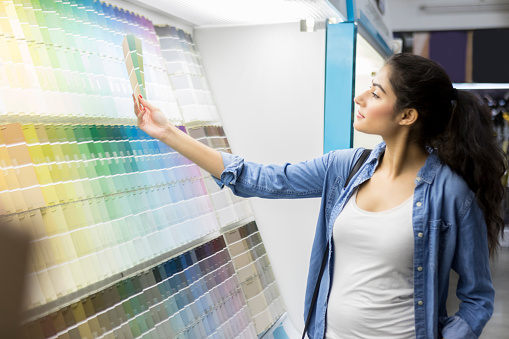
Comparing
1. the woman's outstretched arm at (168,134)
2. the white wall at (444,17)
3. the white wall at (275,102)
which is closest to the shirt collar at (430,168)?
the woman's outstretched arm at (168,134)

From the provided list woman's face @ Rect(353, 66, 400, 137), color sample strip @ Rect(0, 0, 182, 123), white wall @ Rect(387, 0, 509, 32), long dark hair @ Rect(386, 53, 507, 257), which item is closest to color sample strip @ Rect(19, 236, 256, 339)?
color sample strip @ Rect(0, 0, 182, 123)

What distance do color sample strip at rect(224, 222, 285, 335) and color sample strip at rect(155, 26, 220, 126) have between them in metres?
0.64

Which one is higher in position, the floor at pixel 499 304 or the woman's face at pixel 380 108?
the woman's face at pixel 380 108

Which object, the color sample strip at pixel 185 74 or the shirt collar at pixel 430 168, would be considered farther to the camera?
the color sample strip at pixel 185 74

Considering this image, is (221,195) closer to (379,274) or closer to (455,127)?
(379,274)

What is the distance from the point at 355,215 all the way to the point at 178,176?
951 millimetres

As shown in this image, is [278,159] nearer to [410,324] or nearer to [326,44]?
[326,44]

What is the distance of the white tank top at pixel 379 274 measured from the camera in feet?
6.00

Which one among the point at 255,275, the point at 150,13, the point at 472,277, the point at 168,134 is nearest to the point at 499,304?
the point at 255,275

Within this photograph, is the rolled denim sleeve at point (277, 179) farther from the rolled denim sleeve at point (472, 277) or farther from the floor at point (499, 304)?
the floor at point (499, 304)

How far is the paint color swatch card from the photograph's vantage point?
6.20ft

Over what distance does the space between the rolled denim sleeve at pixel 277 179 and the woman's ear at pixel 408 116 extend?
1.10 feet

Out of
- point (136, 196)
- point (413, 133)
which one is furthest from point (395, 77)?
point (136, 196)

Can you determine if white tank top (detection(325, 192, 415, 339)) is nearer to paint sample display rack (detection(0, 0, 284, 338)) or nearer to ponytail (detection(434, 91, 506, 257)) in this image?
ponytail (detection(434, 91, 506, 257))
